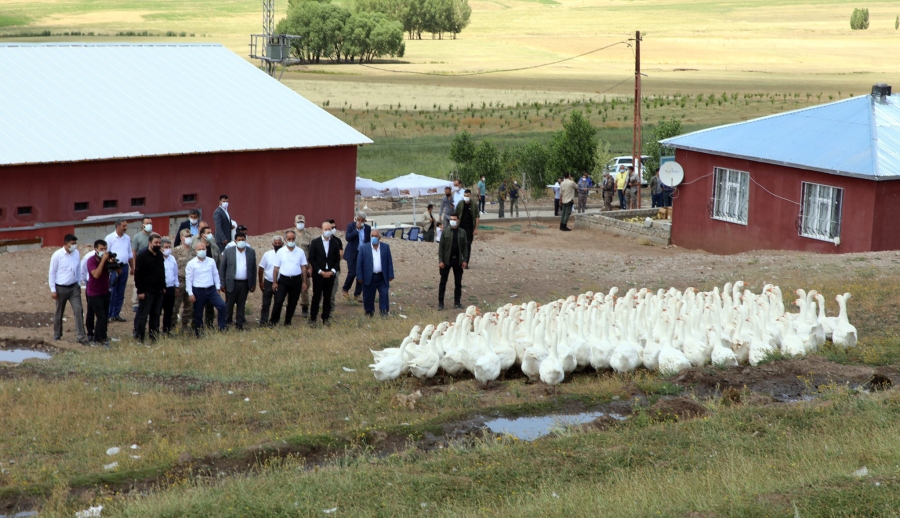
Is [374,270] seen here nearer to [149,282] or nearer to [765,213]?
[149,282]

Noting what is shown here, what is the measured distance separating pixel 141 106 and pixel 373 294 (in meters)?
11.9

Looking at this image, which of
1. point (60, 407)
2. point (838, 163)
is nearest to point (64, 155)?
point (60, 407)

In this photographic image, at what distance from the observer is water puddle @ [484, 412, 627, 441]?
425 inches

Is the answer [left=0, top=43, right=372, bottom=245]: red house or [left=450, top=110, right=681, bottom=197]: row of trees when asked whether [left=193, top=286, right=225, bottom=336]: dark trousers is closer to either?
[left=0, top=43, right=372, bottom=245]: red house

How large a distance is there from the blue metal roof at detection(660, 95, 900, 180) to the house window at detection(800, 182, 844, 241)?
30.8 inches

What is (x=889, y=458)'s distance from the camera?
8805 mm

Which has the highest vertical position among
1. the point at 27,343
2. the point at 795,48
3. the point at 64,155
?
the point at 795,48

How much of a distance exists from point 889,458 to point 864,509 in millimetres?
1439

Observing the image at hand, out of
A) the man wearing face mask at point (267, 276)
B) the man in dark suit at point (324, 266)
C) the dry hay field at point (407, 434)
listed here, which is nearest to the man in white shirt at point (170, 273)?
the dry hay field at point (407, 434)

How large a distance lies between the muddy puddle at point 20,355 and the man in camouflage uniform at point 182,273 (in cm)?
219

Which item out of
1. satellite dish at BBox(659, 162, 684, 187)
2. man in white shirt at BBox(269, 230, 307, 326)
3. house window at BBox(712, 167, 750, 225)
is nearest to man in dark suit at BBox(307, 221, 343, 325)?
man in white shirt at BBox(269, 230, 307, 326)

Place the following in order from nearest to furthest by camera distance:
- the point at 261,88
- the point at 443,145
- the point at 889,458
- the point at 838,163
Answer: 1. the point at 889,458
2. the point at 838,163
3. the point at 261,88
4. the point at 443,145

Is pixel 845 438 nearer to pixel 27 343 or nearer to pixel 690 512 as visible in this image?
pixel 690 512

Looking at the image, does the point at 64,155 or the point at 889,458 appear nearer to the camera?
the point at 889,458
